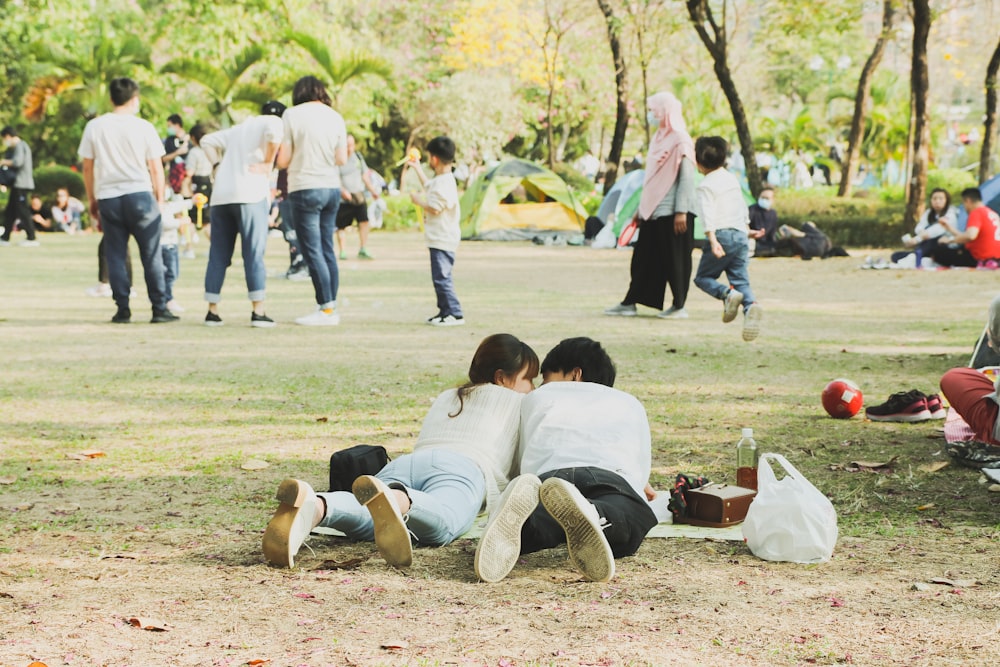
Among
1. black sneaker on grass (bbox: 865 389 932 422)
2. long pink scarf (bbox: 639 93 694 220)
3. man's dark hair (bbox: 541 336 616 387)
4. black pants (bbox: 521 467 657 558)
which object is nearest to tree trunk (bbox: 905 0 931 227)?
long pink scarf (bbox: 639 93 694 220)

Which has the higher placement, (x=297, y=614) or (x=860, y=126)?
(x=860, y=126)

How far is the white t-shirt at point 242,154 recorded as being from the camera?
9.84 metres

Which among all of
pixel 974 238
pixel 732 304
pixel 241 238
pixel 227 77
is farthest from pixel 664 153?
pixel 227 77

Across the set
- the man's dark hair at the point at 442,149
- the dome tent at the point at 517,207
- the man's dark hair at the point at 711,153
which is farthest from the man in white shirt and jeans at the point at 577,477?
the dome tent at the point at 517,207

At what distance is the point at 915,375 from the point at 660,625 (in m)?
5.07

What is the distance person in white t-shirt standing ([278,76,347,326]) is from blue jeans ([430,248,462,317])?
904 millimetres

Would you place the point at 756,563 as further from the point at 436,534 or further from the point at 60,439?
the point at 60,439

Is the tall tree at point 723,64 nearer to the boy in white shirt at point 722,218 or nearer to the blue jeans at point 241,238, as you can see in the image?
the boy in white shirt at point 722,218

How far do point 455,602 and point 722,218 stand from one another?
738 cm

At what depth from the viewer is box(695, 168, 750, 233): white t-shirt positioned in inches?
410

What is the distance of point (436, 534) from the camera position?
4125 mm

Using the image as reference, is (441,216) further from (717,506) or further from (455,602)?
(455,602)

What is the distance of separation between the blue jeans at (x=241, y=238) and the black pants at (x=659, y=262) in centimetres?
326

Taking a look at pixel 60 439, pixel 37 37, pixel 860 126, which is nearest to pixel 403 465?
pixel 60 439
